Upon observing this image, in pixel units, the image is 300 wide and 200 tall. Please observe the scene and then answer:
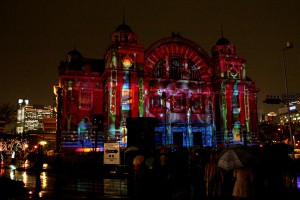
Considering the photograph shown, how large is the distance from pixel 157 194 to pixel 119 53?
3012cm

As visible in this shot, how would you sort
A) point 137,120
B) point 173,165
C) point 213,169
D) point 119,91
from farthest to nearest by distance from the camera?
point 119,91 < point 137,120 < point 173,165 < point 213,169

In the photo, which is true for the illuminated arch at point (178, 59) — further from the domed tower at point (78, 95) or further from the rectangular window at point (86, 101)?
the rectangular window at point (86, 101)

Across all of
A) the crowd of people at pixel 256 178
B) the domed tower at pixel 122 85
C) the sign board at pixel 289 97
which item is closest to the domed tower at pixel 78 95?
the domed tower at pixel 122 85

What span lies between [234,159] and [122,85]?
32.5m

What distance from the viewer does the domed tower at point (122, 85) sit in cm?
3984

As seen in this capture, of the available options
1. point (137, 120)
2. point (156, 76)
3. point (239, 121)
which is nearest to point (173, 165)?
point (137, 120)

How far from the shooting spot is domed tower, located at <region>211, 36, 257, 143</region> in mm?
45531

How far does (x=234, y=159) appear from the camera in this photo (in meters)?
9.38

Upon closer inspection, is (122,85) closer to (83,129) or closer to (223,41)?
(83,129)

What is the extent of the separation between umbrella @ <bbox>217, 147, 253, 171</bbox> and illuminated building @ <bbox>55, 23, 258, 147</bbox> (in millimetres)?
30017

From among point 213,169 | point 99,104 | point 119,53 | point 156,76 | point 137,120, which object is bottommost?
point 213,169

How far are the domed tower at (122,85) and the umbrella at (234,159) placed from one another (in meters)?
29.6

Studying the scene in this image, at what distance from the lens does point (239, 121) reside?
46219 millimetres

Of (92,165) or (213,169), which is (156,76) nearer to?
(92,165)
